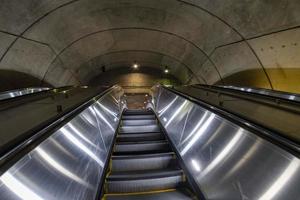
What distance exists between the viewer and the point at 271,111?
208cm

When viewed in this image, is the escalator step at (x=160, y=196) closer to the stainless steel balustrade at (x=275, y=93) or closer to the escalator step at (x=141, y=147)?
the escalator step at (x=141, y=147)

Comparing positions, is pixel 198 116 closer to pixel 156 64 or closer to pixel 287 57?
pixel 287 57

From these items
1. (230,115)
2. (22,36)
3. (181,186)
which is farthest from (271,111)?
(22,36)

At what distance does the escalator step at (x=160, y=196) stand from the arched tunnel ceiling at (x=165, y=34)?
3.93 meters

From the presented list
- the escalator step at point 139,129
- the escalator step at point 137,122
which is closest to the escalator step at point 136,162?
the escalator step at point 139,129

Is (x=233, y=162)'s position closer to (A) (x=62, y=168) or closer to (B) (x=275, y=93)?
(A) (x=62, y=168)

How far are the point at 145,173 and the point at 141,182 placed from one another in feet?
0.57

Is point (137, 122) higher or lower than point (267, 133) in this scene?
lower

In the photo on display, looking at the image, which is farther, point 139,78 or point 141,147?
point 139,78

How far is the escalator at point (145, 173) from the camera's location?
81.4 inches

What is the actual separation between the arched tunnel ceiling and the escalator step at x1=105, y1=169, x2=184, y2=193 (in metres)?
3.86

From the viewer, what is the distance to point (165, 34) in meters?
8.85

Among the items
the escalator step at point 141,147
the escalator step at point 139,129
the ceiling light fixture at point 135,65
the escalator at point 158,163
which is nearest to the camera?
the escalator at point 158,163

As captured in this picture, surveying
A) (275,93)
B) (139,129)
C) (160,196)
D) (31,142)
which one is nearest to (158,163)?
(160,196)
